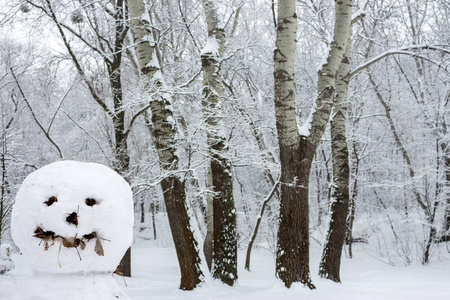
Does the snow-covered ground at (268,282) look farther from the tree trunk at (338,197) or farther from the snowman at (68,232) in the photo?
the tree trunk at (338,197)

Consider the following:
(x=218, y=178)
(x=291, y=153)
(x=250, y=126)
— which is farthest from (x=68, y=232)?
(x=250, y=126)

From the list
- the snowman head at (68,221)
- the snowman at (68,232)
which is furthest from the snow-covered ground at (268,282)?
the snowman head at (68,221)

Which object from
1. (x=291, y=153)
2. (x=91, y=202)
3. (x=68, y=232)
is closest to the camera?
(x=68, y=232)

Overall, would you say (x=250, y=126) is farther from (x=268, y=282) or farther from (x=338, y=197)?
(x=268, y=282)

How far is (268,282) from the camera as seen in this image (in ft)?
27.6

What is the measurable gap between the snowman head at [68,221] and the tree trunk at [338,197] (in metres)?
4.56

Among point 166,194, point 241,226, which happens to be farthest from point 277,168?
point 241,226

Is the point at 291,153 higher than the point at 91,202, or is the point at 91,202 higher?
the point at 291,153

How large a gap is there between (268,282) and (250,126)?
11.7ft

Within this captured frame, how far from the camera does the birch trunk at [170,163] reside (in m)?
5.43

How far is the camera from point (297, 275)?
4.77 metres

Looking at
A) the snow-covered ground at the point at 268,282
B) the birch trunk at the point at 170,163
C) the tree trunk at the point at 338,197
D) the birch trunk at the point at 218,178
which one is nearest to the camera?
the snow-covered ground at the point at 268,282

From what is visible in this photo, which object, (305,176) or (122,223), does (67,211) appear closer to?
(122,223)

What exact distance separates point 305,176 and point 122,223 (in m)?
3.06
